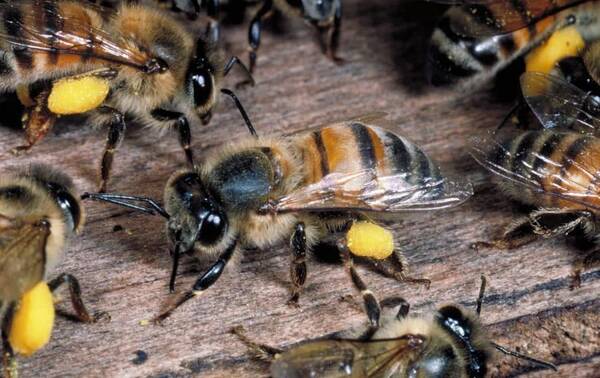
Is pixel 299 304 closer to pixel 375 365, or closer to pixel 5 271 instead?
pixel 375 365

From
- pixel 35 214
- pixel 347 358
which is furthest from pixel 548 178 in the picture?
pixel 35 214

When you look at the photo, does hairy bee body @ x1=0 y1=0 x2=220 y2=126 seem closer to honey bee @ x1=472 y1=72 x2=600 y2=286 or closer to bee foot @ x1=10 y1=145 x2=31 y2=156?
bee foot @ x1=10 y1=145 x2=31 y2=156

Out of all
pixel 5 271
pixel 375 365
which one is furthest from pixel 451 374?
pixel 5 271

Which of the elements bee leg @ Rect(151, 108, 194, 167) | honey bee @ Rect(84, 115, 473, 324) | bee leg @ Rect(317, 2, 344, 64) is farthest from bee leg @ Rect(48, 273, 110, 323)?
bee leg @ Rect(317, 2, 344, 64)

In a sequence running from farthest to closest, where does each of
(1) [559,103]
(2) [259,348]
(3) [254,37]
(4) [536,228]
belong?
(3) [254,37]
(1) [559,103]
(4) [536,228]
(2) [259,348]

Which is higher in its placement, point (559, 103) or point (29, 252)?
point (559, 103)

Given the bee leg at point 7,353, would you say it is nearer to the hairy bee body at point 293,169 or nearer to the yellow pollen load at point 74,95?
the hairy bee body at point 293,169

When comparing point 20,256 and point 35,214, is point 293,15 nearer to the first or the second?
point 35,214
